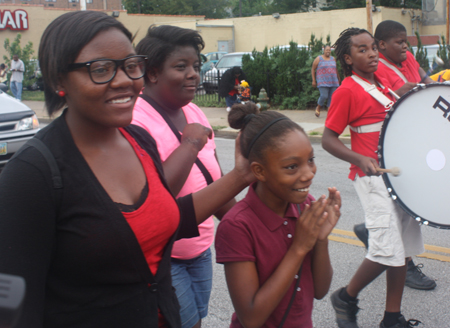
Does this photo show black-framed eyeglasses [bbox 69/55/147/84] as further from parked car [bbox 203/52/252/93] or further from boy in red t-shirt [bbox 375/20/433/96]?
parked car [bbox 203/52/252/93]

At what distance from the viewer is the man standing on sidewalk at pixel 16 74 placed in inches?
818

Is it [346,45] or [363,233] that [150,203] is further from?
[363,233]

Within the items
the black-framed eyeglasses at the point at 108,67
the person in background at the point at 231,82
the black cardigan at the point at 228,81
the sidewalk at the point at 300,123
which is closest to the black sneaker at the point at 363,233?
the black-framed eyeglasses at the point at 108,67

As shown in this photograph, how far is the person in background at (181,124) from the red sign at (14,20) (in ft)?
119

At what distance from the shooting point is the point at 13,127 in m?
7.77

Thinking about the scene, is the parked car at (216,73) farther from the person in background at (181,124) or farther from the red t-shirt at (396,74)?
the person in background at (181,124)

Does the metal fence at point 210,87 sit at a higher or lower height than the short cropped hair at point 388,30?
lower

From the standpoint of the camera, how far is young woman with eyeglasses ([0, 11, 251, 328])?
132cm

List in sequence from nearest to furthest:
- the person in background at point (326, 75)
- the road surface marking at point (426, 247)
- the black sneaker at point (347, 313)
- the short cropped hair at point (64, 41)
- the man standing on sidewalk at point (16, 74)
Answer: the short cropped hair at point (64, 41), the black sneaker at point (347, 313), the road surface marking at point (426, 247), the person in background at point (326, 75), the man standing on sidewalk at point (16, 74)

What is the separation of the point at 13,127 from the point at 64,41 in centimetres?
692

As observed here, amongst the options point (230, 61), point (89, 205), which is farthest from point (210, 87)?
point (89, 205)

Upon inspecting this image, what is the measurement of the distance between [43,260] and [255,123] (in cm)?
106

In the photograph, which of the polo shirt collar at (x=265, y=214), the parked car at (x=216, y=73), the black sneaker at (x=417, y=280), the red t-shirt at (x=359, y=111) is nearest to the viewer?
the polo shirt collar at (x=265, y=214)

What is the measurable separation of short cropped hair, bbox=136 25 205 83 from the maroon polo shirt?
2.78ft
